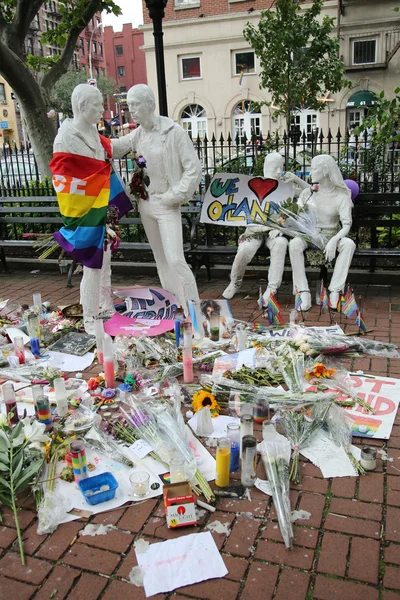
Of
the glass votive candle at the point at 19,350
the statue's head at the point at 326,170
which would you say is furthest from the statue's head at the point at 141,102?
the glass votive candle at the point at 19,350

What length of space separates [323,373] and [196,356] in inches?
41.0

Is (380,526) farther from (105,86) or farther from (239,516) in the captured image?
(105,86)

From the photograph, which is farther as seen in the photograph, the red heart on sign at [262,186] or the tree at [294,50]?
the tree at [294,50]

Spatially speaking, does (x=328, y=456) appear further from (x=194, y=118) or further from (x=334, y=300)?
(x=194, y=118)

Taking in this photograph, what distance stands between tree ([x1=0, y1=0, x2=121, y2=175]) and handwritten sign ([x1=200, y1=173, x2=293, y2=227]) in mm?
4379

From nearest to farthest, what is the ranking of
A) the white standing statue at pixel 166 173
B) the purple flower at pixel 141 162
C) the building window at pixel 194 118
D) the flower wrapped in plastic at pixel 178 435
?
1. the flower wrapped in plastic at pixel 178 435
2. the white standing statue at pixel 166 173
3. the purple flower at pixel 141 162
4. the building window at pixel 194 118

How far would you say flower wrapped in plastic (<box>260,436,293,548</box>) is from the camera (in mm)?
2371

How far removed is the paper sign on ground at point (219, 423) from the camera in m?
3.14

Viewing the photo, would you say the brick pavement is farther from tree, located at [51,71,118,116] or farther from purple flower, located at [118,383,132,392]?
tree, located at [51,71,118,116]

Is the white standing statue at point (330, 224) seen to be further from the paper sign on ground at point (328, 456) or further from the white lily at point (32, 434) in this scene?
the white lily at point (32, 434)

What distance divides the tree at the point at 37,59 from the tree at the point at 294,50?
5.77m

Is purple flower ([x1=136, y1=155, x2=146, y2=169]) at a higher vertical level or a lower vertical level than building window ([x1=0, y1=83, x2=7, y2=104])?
lower

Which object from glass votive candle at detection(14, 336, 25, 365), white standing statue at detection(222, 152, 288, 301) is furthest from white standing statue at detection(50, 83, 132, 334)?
white standing statue at detection(222, 152, 288, 301)

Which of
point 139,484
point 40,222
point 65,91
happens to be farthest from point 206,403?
point 65,91
